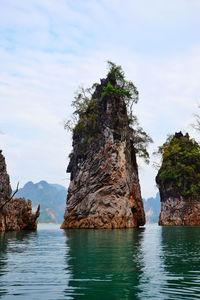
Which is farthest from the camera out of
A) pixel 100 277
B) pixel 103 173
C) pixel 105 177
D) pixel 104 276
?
pixel 103 173

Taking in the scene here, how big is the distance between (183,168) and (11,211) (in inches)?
1943

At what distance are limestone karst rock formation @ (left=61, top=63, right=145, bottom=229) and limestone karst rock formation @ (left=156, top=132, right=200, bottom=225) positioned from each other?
22.0 metres

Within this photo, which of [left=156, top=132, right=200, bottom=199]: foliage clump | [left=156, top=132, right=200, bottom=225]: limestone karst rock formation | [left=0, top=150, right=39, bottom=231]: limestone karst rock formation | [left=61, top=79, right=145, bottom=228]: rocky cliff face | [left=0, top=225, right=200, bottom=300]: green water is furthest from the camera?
[left=156, top=132, right=200, bottom=199]: foliage clump

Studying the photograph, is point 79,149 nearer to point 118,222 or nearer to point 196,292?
point 118,222

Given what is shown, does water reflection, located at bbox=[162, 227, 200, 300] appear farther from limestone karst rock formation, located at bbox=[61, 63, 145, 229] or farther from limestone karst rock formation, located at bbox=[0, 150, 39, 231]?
limestone karst rock formation, located at bbox=[61, 63, 145, 229]

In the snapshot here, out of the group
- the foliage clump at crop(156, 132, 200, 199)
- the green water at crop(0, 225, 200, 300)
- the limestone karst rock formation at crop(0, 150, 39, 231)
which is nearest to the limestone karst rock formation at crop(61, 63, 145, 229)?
the limestone karst rock formation at crop(0, 150, 39, 231)

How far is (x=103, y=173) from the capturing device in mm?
50500

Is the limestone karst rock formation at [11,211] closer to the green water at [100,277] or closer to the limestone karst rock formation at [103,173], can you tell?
the limestone karst rock formation at [103,173]

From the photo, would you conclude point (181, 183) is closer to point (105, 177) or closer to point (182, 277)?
point (105, 177)

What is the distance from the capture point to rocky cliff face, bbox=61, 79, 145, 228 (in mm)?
48406

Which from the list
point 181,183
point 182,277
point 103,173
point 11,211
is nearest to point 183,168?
point 181,183

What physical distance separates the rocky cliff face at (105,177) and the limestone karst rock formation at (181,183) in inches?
872

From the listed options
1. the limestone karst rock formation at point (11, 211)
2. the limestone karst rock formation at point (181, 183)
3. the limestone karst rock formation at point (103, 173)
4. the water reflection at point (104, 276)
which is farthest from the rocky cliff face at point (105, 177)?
the water reflection at point (104, 276)

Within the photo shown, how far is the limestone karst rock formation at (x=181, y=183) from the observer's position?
76875mm
